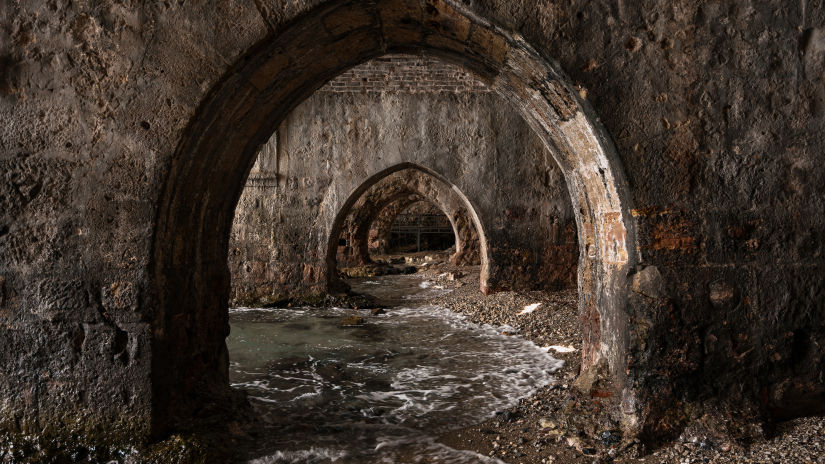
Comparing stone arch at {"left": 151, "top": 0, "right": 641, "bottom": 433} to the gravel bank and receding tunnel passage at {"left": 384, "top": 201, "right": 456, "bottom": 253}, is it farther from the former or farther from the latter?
receding tunnel passage at {"left": 384, "top": 201, "right": 456, "bottom": 253}

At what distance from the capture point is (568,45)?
2.46 metres

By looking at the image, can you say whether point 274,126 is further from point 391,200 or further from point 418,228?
point 418,228

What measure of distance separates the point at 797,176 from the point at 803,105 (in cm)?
32

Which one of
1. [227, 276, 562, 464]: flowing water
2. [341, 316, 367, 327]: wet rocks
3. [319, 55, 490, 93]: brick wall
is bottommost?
[227, 276, 562, 464]: flowing water

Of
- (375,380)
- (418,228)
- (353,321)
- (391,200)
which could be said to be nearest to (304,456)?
(375,380)

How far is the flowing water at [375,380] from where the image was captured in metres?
2.96

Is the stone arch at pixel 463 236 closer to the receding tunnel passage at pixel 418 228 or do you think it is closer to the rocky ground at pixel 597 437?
the receding tunnel passage at pixel 418 228

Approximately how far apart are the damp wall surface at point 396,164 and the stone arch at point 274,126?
12.6ft

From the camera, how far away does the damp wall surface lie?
7.30 metres

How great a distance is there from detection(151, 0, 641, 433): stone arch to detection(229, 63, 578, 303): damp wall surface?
3.84 m

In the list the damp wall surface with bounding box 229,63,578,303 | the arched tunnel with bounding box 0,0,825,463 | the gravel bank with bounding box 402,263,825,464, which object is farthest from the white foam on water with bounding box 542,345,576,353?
the damp wall surface with bounding box 229,63,578,303

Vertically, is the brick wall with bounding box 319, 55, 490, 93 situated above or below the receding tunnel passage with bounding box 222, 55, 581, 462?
above

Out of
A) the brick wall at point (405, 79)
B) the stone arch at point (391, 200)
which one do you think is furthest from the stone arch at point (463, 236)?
the brick wall at point (405, 79)

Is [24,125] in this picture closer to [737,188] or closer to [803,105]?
[737,188]
